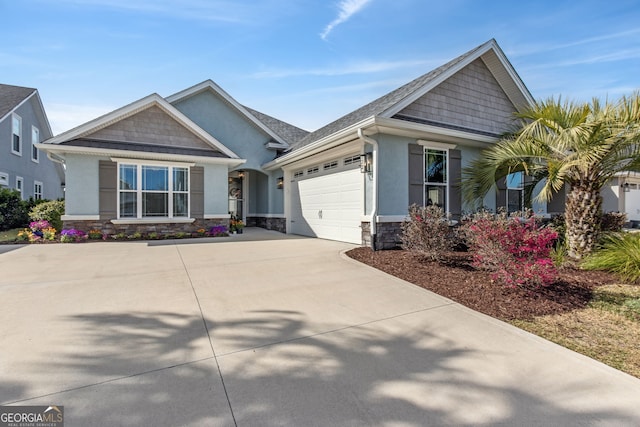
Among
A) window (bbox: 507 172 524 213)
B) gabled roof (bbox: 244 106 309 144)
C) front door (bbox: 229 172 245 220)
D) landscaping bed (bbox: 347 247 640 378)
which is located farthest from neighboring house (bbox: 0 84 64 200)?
window (bbox: 507 172 524 213)


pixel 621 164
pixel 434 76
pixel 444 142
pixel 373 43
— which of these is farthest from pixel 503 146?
pixel 373 43

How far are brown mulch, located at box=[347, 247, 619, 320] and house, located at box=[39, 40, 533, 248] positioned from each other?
1967 mm

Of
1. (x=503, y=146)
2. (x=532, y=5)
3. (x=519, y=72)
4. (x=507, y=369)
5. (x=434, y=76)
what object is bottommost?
(x=507, y=369)

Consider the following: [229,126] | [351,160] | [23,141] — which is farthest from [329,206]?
[23,141]

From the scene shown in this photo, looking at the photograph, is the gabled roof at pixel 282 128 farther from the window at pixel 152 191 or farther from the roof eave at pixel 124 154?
the window at pixel 152 191

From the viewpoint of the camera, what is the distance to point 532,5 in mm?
7691

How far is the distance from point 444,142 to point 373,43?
4.30 m

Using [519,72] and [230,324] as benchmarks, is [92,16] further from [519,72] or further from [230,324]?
[519,72]

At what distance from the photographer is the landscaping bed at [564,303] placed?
307 cm

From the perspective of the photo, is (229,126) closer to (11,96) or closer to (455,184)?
(455,184)

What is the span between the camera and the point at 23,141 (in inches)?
625

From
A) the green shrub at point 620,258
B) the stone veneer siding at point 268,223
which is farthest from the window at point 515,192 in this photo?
the stone veneer siding at point 268,223

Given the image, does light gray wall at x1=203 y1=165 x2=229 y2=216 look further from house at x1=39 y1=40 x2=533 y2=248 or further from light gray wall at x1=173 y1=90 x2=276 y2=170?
light gray wall at x1=173 y1=90 x2=276 y2=170

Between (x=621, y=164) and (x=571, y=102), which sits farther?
(x=621, y=164)
